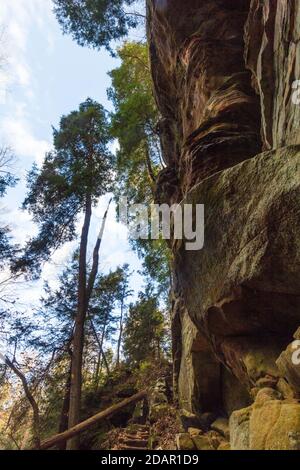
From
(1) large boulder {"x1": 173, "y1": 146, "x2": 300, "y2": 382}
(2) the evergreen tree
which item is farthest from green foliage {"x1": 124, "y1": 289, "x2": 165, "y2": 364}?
(1) large boulder {"x1": 173, "y1": 146, "x2": 300, "y2": 382}

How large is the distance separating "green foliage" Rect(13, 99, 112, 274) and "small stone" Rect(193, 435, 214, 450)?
10223 millimetres

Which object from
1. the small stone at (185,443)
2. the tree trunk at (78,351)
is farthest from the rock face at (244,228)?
the tree trunk at (78,351)

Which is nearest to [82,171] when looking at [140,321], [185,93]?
[185,93]

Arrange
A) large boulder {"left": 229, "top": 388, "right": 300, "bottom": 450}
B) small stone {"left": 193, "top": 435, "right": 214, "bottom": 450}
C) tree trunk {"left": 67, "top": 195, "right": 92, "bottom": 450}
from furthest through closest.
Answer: tree trunk {"left": 67, "top": 195, "right": 92, "bottom": 450}
small stone {"left": 193, "top": 435, "right": 214, "bottom": 450}
large boulder {"left": 229, "top": 388, "right": 300, "bottom": 450}

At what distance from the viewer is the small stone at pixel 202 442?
16.7ft

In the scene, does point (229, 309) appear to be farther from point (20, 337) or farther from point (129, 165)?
point (129, 165)

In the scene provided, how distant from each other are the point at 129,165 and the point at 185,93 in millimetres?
6977

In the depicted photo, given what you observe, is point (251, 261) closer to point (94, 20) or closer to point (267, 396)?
point (267, 396)

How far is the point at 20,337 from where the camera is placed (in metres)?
11.9

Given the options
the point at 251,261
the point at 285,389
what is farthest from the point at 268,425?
the point at 251,261

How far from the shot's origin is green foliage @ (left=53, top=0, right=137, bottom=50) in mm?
11953

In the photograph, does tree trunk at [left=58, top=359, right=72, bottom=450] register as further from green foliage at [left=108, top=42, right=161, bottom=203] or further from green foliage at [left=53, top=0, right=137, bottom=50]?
green foliage at [left=53, top=0, right=137, bottom=50]

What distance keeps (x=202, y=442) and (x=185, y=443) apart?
0.28 metres
